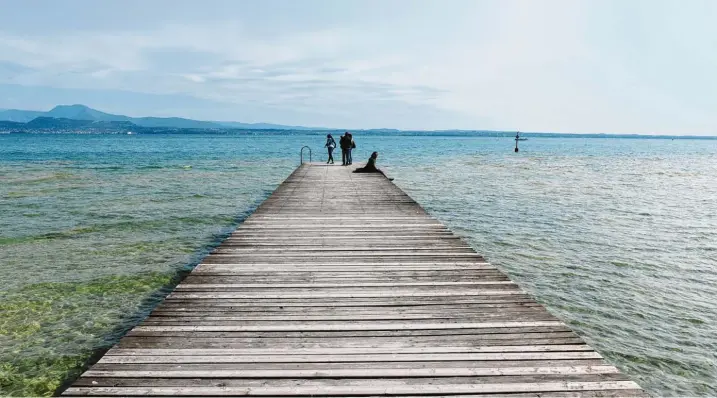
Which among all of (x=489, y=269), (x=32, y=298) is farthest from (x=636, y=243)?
(x=32, y=298)

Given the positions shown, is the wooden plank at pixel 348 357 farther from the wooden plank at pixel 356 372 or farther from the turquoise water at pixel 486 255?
the turquoise water at pixel 486 255

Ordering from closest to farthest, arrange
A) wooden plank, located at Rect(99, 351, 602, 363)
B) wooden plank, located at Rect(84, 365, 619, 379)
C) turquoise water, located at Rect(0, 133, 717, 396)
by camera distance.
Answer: wooden plank, located at Rect(84, 365, 619, 379), wooden plank, located at Rect(99, 351, 602, 363), turquoise water, located at Rect(0, 133, 717, 396)

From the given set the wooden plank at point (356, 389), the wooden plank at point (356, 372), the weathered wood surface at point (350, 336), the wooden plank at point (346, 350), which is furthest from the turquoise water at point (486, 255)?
the wooden plank at point (356, 389)

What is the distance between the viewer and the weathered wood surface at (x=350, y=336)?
3777 mm

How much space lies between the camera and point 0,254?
11.7m

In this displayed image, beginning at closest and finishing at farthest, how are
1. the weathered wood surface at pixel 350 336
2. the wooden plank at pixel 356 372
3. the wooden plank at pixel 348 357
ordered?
the weathered wood surface at pixel 350 336 → the wooden plank at pixel 356 372 → the wooden plank at pixel 348 357

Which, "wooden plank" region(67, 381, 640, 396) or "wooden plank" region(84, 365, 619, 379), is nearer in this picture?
"wooden plank" region(67, 381, 640, 396)

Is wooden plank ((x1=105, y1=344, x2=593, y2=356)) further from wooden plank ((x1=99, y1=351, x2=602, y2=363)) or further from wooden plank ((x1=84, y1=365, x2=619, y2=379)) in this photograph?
wooden plank ((x1=84, y1=365, x2=619, y2=379))

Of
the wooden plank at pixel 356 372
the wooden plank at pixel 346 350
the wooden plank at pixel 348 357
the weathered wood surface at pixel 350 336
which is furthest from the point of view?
the wooden plank at pixel 346 350

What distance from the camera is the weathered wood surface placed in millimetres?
3777

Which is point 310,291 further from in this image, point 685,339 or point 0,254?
point 0,254

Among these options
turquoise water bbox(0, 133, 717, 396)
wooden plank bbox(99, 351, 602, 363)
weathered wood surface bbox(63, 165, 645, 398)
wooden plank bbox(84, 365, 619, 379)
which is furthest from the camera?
turquoise water bbox(0, 133, 717, 396)

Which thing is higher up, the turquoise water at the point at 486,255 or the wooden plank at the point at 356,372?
the wooden plank at the point at 356,372

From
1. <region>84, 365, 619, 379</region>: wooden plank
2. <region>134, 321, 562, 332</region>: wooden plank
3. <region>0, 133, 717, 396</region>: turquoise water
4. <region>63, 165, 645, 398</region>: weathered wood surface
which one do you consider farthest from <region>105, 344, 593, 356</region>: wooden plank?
<region>0, 133, 717, 396</region>: turquoise water
